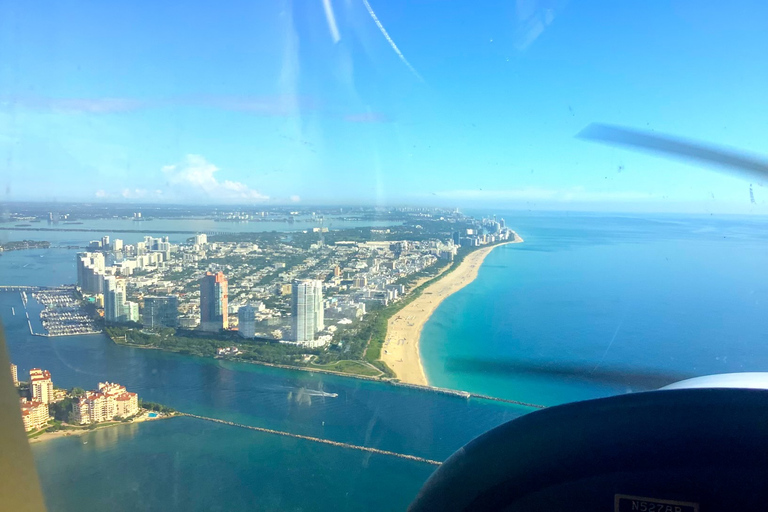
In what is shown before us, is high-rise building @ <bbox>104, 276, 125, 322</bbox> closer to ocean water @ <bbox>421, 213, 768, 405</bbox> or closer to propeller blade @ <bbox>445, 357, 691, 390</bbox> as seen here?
ocean water @ <bbox>421, 213, 768, 405</bbox>

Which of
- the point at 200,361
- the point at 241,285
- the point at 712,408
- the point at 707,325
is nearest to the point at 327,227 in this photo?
the point at 241,285

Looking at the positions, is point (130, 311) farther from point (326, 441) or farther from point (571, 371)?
point (571, 371)

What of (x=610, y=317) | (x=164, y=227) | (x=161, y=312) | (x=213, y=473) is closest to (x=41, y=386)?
(x=213, y=473)

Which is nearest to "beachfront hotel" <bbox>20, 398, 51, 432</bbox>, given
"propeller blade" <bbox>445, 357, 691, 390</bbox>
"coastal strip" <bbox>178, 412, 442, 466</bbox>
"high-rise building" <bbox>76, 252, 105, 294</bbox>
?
"coastal strip" <bbox>178, 412, 442, 466</bbox>

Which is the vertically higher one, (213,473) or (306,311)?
(306,311)

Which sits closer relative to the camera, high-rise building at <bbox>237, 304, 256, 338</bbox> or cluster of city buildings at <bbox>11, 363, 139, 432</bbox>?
cluster of city buildings at <bbox>11, 363, 139, 432</bbox>

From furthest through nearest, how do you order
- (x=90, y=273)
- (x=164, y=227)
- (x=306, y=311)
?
(x=164, y=227) < (x=90, y=273) < (x=306, y=311)

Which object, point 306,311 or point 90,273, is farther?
point 90,273
